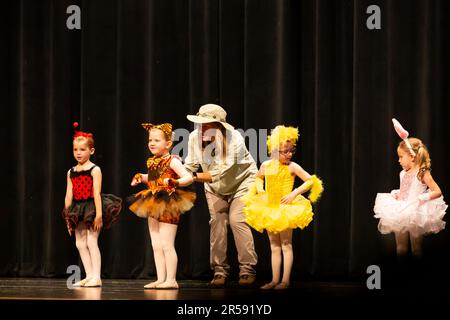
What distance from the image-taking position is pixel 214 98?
19.2 feet

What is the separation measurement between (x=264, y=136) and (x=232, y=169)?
2.25ft

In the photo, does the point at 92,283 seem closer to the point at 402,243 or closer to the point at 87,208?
the point at 87,208

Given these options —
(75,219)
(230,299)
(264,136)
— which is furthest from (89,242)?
(264,136)

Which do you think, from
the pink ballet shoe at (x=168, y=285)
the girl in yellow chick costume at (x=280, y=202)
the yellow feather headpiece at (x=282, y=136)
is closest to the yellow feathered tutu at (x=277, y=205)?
the girl in yellow chick costume at (x=280, y=202)

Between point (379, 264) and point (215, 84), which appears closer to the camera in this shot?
point (379, 264)

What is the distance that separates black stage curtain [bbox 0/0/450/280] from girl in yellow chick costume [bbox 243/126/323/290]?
3.16 feet

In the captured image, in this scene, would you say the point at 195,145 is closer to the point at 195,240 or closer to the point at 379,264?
the point at 195,240

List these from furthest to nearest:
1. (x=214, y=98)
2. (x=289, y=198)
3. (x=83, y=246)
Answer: (x=214, y=98) → (x=83, y=246) → (x=289, y=198)

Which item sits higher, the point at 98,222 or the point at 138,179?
the point at 138,179

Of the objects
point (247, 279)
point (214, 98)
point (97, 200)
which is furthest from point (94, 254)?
point (214, 98)

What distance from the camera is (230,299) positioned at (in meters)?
3.99

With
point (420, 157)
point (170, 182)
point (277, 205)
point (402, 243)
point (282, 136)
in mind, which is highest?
point (282, 136)

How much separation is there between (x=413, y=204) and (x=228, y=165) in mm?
1294
